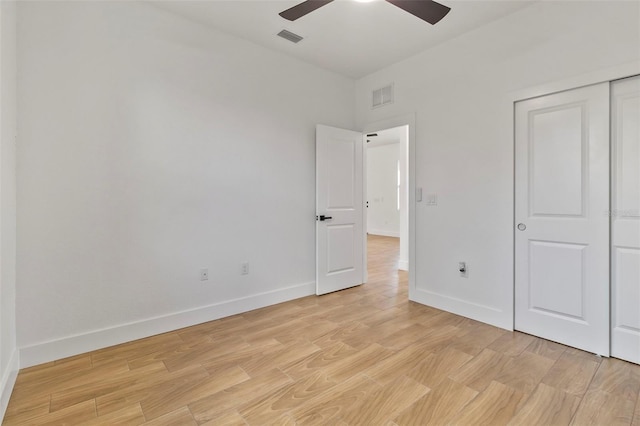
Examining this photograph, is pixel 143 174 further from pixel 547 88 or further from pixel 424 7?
pixel 547 88

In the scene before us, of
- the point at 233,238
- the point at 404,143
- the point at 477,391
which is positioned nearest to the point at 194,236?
the point at 233,238

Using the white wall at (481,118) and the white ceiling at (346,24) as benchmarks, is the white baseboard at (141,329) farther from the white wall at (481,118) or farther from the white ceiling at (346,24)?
the white ceiling at (346,24)

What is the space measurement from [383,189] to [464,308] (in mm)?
7409

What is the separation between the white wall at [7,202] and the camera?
71.2 inches

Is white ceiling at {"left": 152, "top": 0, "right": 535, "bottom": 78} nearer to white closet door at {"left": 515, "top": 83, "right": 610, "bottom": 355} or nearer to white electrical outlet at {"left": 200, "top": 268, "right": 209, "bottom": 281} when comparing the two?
white closet door at {"left": 515, "top": 83, "right": 610, "bottom": 355}

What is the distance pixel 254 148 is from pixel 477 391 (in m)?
2.91

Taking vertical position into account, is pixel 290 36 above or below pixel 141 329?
above

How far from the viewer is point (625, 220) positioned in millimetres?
2260

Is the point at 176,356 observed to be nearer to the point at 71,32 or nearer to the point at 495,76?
the point at 71,32

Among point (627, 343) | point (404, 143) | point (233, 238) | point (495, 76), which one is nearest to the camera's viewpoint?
point (627, 343)

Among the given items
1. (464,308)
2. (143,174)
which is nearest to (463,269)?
(464,308)

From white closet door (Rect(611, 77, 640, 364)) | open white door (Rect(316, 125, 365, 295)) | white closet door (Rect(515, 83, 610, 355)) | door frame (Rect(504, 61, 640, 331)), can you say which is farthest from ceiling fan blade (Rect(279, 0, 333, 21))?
white closet door (Rect(611, 77, 640, 364))

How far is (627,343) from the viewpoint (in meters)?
2.25

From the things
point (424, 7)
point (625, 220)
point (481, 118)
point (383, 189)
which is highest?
point (424, 7)
